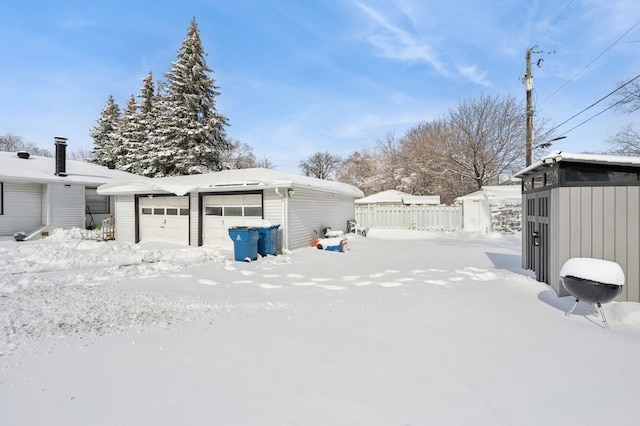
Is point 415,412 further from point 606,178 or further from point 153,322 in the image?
point 606,178

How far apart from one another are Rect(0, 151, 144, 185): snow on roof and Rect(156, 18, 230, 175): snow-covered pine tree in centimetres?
377

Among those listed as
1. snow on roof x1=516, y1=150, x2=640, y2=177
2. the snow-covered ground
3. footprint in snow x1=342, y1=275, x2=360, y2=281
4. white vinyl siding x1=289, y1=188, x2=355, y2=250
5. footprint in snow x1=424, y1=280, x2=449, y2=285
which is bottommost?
the snow-covered ground

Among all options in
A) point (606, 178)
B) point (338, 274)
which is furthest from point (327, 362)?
point (606, 178)

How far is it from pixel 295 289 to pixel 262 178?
17.6 feet

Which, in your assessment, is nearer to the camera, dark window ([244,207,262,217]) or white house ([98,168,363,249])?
white house ([98,168,363,249])

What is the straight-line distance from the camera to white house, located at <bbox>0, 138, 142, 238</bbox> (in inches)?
534

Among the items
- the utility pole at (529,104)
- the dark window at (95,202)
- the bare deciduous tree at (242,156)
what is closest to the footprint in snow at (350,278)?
the utility pole at (529,104)

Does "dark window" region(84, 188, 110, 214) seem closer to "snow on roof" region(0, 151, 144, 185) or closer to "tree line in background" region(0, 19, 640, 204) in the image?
"snow on roof" region(0, 151, 144, 185)

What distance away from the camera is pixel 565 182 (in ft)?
15.6

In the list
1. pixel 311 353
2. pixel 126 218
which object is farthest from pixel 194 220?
pixel 311 353

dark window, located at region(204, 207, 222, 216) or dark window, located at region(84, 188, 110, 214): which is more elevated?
dark window, located at region(84, 188, 110, 214)

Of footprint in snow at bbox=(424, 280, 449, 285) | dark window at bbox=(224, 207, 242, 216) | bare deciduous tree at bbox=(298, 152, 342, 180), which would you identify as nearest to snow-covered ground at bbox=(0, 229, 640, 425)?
footprint in snow at bbox=(424, 280, 449, 285)

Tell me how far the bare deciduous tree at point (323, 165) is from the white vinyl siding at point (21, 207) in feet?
107

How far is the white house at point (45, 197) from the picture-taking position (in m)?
13.6
